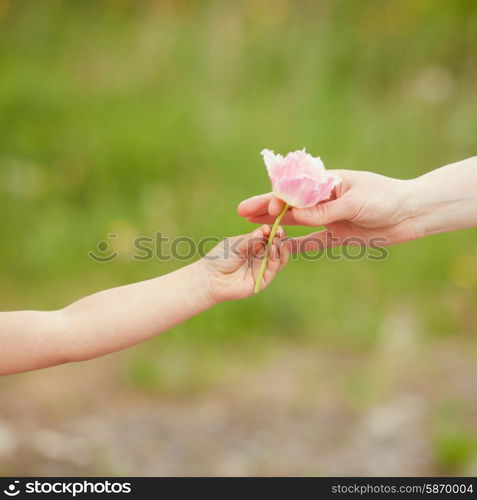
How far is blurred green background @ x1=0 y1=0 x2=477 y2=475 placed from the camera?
1.93 metres

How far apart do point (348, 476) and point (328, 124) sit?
4.84ft

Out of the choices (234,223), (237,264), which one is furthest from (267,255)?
(234,223)

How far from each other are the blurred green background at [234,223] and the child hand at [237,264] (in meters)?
0.85

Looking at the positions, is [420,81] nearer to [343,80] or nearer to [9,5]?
[343,80]

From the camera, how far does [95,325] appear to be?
108 cm

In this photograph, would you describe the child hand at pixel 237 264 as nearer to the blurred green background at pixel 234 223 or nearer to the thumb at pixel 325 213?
the thumb at pixel 325 213

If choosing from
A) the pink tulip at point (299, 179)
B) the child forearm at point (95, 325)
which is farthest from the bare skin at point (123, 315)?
the pink tulip at point (299, 179)

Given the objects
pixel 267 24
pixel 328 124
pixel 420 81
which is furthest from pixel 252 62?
pixel 420 81

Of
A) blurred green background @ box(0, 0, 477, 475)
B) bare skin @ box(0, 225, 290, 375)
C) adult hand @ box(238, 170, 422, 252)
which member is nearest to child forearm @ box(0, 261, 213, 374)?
bare skin @ box(0, 225, 290, 375)

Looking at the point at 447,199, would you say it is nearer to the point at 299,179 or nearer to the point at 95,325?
the point at 299,179

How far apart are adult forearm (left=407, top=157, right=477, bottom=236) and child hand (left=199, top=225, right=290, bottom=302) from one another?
0.27m

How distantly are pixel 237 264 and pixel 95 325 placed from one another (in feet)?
0.72

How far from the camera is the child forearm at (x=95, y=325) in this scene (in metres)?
1.07

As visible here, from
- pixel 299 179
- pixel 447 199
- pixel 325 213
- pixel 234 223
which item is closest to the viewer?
pixel 299 179
